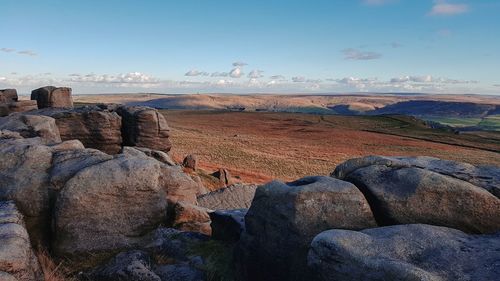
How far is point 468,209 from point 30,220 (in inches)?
490

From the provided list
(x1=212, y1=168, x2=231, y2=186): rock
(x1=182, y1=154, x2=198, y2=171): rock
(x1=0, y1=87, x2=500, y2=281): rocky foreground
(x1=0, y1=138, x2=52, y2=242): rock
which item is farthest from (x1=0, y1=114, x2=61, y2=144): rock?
(x1=212, y1=168, x2=231, y2=186): rock

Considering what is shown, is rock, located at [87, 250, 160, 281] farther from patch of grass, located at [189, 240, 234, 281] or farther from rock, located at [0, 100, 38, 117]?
rock, located at [0, 100, 38, 117]

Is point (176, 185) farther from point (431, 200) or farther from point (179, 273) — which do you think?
point (431, 200)

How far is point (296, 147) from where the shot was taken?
79688mm

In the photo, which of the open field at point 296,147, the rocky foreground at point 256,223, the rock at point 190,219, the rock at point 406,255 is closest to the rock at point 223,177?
the open field at point 296,147

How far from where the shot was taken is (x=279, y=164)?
59375 millimetres

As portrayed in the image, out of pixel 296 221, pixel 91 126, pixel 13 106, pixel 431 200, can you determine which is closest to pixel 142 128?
pixel 91 126

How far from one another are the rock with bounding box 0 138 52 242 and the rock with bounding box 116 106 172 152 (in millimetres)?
23733

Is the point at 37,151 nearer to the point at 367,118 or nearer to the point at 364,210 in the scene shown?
the point at 364,210

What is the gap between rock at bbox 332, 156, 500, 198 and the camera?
1163 cm

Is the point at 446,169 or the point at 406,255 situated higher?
the point at 446,169

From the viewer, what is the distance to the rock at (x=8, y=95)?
4656cm

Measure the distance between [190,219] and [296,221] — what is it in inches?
233

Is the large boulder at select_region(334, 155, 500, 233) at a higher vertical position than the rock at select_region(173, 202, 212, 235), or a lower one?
higher
